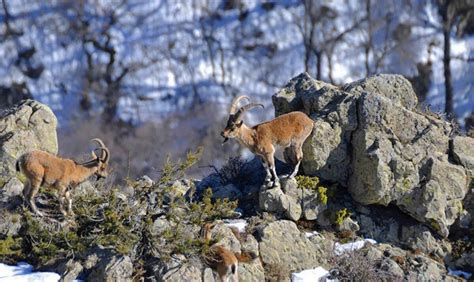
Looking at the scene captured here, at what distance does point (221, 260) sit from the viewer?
652 inches

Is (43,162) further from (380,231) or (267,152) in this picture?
(380,231)

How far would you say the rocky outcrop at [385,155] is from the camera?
62.8 feet

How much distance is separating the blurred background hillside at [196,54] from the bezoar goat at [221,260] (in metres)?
37.8

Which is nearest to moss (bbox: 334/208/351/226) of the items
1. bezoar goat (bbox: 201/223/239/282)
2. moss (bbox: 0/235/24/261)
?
bezoar goat (bbox: 201/223/239/282)

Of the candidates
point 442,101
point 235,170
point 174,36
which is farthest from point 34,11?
point 235,170

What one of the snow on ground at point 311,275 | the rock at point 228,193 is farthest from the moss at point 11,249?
the snow on ground at point 311,275

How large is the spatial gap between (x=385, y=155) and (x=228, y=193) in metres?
3.70

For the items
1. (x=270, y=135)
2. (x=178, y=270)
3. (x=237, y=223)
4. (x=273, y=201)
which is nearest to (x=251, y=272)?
(x=237, y=223)

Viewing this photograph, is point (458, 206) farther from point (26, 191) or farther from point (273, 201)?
point (26, 191)

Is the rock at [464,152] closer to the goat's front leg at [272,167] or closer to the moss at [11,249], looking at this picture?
the goat's front leg at [272,167]

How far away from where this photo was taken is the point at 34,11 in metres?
61.8

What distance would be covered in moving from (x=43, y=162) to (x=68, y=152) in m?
33.5

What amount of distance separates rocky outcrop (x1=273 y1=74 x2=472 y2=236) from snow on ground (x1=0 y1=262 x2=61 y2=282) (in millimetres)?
6378

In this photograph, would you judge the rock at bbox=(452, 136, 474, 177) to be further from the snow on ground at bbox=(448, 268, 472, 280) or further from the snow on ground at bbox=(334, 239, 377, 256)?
the snow on ground at bbox=(334, 239, 377, 256)
